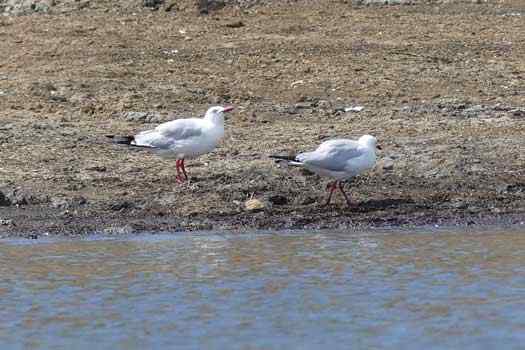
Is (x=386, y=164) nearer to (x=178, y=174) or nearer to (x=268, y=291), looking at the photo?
(x=178, y=174)

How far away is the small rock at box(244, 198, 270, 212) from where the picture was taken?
12148mm

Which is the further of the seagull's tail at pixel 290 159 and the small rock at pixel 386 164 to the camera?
the small rock at pixel 386 164

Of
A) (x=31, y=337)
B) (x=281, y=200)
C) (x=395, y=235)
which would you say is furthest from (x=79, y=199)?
(x=31, y=337)

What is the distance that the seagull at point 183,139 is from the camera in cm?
1287

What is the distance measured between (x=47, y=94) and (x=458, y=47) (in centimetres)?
504

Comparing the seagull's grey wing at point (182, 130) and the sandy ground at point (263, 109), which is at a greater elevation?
the seagull's grey wing at point (182, 130)

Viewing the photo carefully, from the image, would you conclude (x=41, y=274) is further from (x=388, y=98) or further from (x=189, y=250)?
(x=388, y=98)

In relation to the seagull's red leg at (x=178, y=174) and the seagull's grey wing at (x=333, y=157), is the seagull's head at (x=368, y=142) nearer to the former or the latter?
the seagull's grey wing at (x=333, y=157)

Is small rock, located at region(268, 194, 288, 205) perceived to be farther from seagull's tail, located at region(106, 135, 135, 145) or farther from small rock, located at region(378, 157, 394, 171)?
seagull's tail, located at region(106, 135, 135, 145)

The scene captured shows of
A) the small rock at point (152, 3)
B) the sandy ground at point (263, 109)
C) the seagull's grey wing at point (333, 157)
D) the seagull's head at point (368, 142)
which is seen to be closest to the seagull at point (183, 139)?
the sandy ground at point (263, 109)

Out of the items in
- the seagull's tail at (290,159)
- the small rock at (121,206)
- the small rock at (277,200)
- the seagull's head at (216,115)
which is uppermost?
the seagull's head at (216,115)

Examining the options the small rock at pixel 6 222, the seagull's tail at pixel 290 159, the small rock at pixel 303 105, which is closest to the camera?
the small rock at pixel 6 222

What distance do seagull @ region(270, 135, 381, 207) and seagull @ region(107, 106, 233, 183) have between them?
0.91 metres

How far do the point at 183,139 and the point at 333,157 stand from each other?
1561 millimetres
